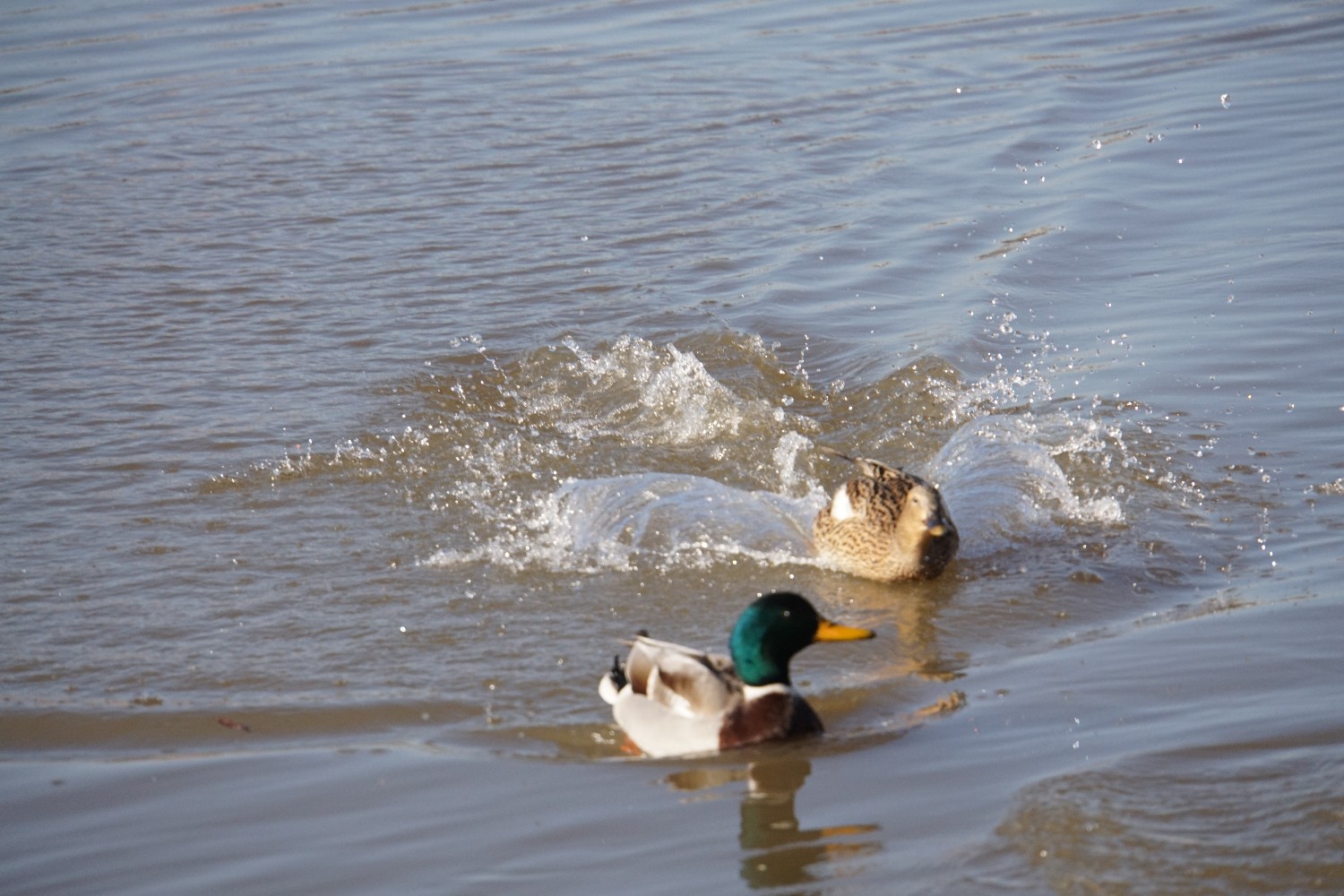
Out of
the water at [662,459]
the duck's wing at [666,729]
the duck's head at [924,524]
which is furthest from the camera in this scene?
the duck's head at [924,524]

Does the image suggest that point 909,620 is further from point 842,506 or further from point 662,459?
point 662,459

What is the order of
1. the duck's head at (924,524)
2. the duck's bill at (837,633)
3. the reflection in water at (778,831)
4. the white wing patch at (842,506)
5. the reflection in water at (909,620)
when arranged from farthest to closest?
the white wing patch at (842,506), the duck's head at (924,524), the reflection in water at (909,620), the duck's bill at (837,633), the reflection in water at (778,831)

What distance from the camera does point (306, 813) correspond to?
483 cm

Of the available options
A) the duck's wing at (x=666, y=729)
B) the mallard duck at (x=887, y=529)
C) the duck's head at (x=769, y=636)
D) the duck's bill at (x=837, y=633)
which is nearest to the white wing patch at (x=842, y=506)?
the mallard duck at (x=887, y=529)

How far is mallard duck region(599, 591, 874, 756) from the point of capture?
17.0 ft

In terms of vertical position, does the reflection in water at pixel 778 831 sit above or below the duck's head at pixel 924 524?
below

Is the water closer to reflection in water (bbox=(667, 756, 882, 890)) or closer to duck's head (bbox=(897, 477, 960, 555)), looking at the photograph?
reflection in water (bbox=(667, 756, 882, 890))

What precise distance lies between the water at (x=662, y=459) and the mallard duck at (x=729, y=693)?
0.37 ft

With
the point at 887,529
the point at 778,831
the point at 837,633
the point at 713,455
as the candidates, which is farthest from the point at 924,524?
the point at 778,831

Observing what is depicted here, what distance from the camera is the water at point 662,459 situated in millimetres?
4711

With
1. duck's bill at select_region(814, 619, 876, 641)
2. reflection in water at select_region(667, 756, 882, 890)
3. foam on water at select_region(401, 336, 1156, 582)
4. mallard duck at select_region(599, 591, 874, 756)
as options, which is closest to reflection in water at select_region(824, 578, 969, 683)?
foam on water at select_region(401, 336, 1156, 582)

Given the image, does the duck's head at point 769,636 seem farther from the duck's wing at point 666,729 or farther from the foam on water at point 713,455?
the foam on water at point 713,455

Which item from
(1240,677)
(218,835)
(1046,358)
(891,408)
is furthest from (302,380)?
(1240,677)

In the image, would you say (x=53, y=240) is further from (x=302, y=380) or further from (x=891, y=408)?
(x=891, y=408)
